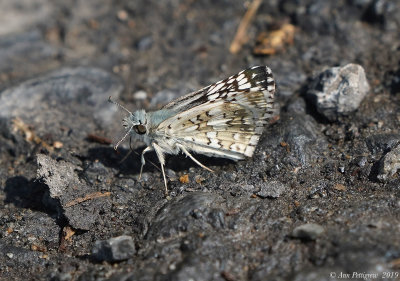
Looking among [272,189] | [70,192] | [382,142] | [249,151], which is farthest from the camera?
[249,151]

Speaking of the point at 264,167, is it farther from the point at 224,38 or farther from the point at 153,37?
the point at 153,37

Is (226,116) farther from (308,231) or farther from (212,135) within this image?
(308,231)

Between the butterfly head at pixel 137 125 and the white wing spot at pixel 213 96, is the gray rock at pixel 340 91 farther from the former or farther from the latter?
the butterfly head at pixel 137 125

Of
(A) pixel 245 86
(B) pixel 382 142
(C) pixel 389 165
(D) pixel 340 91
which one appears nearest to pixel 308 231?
(C) pixel 389 165

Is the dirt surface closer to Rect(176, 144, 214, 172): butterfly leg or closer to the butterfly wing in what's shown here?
Rect(176, 144, 214, 172): butterfly leg

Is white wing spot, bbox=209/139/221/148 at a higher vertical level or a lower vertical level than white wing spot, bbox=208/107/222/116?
lower

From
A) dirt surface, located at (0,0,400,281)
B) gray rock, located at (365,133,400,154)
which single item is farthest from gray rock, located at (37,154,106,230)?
gray rock, located at (365,133,400,154)
